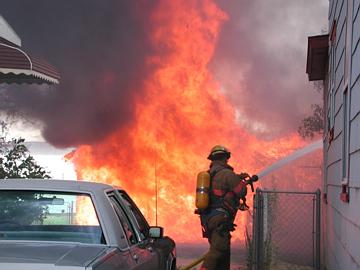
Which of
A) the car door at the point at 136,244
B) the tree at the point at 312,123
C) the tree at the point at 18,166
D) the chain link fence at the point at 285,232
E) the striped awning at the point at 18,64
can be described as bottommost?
the chain link fence at the point at 285,232

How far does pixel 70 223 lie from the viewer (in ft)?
15.0

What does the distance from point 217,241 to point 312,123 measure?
32.5ft

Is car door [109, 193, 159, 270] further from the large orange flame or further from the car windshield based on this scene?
the large orange flame

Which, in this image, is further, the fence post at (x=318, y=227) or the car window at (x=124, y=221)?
the fence post at (x=318, y=227)

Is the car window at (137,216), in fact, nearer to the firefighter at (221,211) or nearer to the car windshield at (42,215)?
the car windshield at (42,215)

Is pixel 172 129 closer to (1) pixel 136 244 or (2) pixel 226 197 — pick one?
(2) pixel 226 197

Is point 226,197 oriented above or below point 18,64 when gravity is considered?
below

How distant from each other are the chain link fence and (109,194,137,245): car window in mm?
3602

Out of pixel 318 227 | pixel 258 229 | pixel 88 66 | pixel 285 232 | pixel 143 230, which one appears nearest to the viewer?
pixel 143 230

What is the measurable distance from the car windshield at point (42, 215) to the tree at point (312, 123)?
473 inches

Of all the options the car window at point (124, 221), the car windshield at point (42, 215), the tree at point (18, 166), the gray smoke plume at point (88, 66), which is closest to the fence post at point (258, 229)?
the tree at point (18, 166)

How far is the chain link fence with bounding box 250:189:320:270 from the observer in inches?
325

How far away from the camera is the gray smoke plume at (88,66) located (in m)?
13.3

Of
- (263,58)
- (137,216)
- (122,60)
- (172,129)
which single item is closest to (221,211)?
(137,216)
